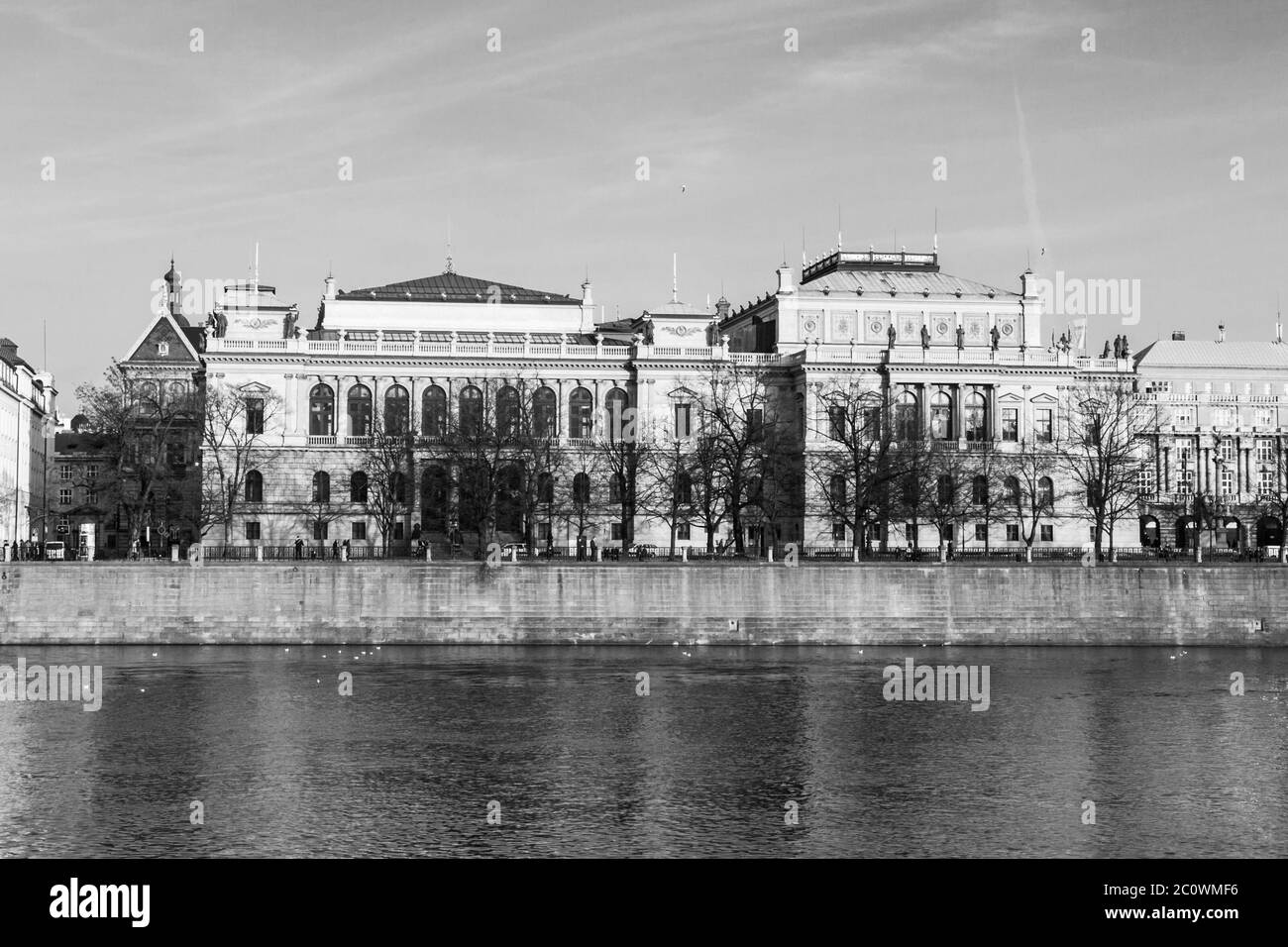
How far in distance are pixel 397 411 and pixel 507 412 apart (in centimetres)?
953

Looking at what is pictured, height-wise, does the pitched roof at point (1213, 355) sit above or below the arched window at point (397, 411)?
above

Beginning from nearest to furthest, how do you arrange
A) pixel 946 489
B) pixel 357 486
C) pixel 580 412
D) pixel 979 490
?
pixel 946 489, pixel 979 490, pixel 357 486, pixel 580 412

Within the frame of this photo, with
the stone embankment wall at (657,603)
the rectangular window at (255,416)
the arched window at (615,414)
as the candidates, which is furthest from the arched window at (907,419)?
the rectangular window at (255,416)

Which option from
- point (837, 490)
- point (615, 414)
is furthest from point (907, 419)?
point (615, 414)

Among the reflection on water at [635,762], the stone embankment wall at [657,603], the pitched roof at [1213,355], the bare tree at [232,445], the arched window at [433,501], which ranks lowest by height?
the reflection on water at [635,762]

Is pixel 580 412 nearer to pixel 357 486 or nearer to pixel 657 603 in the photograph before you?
pixel 357 486

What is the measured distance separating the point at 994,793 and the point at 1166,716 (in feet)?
44.7

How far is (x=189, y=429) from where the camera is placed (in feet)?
349

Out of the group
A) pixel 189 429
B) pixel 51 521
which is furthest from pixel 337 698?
pixel 51 521

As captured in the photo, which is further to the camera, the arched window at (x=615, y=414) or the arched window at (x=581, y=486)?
the arched window at (x=615, y=414)

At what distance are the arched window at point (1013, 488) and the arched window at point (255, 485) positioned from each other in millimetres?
42732

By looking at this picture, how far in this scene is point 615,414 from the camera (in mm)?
114812

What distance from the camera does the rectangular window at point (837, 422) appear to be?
10356cm

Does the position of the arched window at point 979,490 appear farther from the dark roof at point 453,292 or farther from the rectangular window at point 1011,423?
the dark roof at point 453,292
